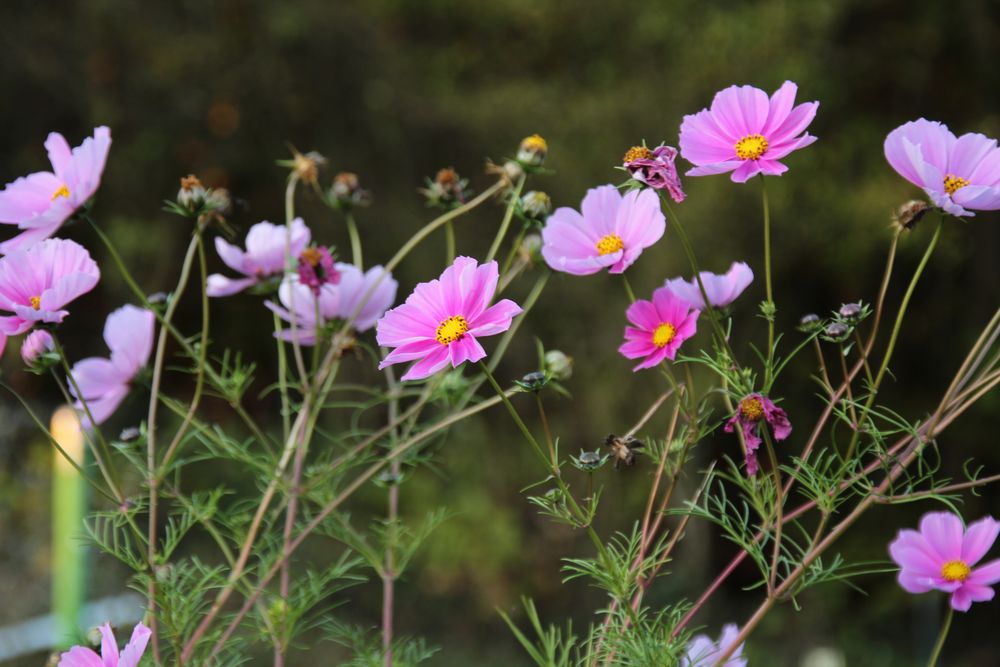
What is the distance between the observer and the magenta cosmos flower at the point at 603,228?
0.45m

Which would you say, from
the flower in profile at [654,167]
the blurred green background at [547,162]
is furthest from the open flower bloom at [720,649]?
the blurred green background at [547,162]

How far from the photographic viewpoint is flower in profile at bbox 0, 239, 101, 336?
16.5 inches

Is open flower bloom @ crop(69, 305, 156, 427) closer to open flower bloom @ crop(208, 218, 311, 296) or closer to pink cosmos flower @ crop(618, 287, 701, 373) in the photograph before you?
open flower bloom @ crop(208, 218, 311, 296)

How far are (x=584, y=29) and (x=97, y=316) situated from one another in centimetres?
225

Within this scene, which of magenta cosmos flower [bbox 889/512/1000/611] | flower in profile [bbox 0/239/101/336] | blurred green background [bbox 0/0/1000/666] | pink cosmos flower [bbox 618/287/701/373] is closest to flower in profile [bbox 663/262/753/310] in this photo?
pink cosmos flower [bbox 618/287/701/373]

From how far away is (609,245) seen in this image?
1.55 ft

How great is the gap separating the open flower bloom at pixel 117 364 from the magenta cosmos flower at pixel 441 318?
0.20 metres

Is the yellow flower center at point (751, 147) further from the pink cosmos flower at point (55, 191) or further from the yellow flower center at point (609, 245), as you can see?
the pink cosmos flower at point (55, 191)

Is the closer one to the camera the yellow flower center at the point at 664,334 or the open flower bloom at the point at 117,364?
the yellow flower center at the point at 664,334

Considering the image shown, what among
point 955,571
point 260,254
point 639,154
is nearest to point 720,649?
point 955,571

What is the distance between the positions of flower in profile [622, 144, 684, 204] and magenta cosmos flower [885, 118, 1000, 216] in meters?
0.08

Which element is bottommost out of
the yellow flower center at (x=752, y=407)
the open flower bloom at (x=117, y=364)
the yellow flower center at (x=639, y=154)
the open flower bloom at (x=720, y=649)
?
the open flower bloom at (x=720, y=649)

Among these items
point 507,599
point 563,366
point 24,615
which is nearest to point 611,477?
point 507,599

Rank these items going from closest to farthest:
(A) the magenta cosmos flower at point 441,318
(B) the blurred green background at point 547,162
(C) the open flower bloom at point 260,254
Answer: (A) the magenta cosmos flower at point 441,318, (C) the open flower bloom at point 260,254, (B) the blurred green background at point 547,162
